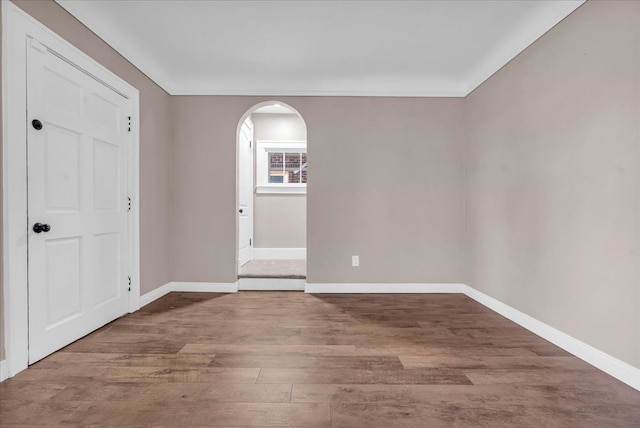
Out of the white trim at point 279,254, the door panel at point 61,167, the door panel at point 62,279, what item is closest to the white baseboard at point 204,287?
the door panel at point 62,279

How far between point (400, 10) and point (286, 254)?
12.8ft

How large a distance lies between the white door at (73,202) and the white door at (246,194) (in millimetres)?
1748

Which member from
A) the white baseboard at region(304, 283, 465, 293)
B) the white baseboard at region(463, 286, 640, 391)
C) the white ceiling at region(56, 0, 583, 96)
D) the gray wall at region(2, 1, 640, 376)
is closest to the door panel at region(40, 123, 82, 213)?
the gray wall at region(2, 1, 640, 376)

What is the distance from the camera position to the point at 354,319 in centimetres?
283

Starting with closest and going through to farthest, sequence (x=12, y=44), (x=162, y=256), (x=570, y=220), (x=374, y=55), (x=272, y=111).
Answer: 1. (x=12, y=44)
2. (x=570, y=220)
3. (x=374, y=55)
4. (x=162, y=256)
5. (x=272, y=111)

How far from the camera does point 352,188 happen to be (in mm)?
3740

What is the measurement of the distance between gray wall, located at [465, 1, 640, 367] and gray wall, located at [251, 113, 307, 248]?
3.03 metres

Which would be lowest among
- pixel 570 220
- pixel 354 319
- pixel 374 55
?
pixel 354 319

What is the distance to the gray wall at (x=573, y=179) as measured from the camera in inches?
70.9

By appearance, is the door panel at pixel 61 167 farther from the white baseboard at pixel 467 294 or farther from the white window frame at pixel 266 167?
the white window frame at pixel 266 167

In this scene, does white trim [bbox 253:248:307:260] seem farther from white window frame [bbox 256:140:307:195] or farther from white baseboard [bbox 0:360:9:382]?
white baseboard [bbox 0:360:9:382]

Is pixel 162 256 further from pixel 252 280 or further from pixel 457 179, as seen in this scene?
pixel 457 179

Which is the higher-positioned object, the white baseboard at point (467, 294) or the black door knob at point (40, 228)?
the black door knob at point (40, 228)

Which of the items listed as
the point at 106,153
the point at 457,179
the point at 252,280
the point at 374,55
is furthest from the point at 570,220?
the point at 106,153
